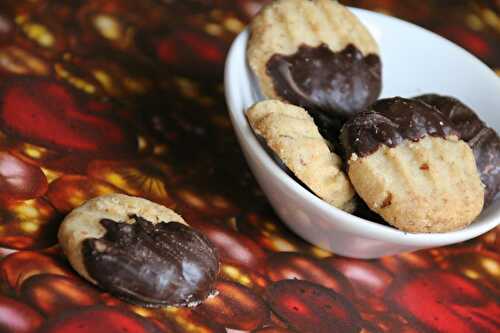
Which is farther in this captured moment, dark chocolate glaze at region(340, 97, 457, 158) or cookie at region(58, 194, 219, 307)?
dark chocolate glaze at region(340, 97, 457, 158)

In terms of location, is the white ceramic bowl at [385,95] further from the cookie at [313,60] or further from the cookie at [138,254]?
the cookie at [138,254]

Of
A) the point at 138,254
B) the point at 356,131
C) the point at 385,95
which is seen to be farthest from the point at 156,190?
the point at 385,95

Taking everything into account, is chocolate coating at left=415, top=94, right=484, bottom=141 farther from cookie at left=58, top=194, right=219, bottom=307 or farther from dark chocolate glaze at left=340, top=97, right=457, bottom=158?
cookie at left=58, top=194, right=219, bottom=307

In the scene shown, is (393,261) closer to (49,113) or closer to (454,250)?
(454,250)

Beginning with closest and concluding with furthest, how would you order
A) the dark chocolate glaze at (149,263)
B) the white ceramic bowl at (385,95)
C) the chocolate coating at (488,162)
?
the dark chocolate glaze at (149,263) < the white ceramic bowl at (385,95) < the chocolate coating at (488,162)

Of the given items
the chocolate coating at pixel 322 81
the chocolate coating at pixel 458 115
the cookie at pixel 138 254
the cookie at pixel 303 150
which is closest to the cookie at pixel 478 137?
the chocolate coating at pixel 458 115

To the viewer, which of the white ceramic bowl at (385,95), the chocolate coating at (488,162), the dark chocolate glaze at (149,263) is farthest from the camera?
the chocolate coating at (488,162)

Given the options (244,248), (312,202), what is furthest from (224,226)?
(312,202)

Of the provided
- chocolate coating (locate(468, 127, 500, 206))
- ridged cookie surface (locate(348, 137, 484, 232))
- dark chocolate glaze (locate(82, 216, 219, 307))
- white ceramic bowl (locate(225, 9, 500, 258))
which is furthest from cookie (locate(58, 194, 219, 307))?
chocolate coating (locate(468, 127, 500, 206))
